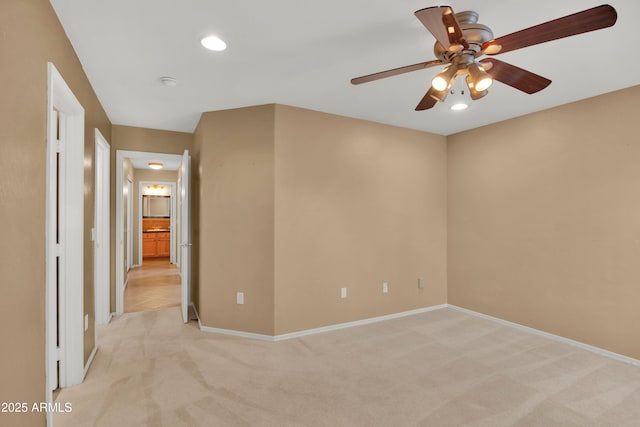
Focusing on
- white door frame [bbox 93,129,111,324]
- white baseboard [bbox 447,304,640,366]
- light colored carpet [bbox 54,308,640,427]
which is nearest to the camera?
light colored carpet [bbox 54,308,640,427]

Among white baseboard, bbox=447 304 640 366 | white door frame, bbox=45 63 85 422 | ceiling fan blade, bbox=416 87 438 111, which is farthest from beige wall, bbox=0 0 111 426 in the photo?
white baseboard, bbox=447 304 640 366

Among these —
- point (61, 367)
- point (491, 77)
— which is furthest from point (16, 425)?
point (491, 77)

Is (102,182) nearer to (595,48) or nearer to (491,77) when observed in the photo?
(491,77)

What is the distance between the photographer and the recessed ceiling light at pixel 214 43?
2.17 m

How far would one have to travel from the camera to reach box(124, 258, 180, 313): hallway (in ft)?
15.6

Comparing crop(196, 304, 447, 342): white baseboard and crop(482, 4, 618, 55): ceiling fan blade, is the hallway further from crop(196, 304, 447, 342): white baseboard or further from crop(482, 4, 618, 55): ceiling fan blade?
crop(482, 4, 618, 55): ceiling fan blade

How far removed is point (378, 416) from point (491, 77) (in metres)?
2.21

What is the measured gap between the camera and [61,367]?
2.41 meters

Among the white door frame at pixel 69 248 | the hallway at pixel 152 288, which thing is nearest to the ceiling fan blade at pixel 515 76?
the white door frame at pixel 69 248

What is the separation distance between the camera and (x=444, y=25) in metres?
1.49

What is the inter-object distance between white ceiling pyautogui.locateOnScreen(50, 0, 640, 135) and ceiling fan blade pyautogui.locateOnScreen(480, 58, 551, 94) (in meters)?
0.38

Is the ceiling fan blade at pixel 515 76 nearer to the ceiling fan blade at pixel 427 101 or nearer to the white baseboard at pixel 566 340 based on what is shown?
the ceiling fan blade at pixel 427 101

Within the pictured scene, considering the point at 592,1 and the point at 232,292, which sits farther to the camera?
the point at 232,292

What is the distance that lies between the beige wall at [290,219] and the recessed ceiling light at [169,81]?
2.45 feet
